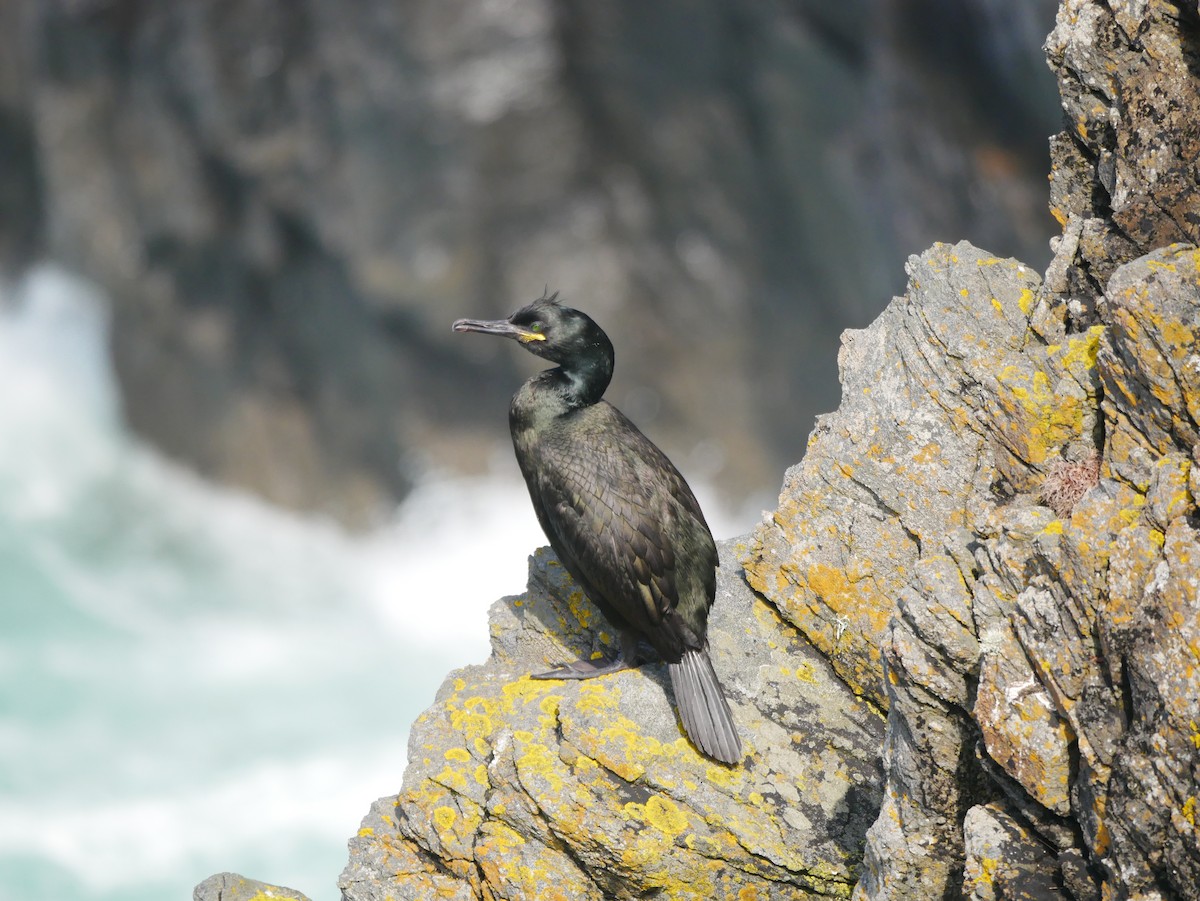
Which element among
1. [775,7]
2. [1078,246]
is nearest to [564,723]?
[1078,246]

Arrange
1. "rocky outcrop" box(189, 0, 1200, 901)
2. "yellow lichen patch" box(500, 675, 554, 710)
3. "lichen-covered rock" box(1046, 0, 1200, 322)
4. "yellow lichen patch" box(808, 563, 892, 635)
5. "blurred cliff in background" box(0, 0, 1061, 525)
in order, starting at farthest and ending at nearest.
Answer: "blurred cliff in background" box(0, 0, 1061, 525)
"yellow lichen patch" box(500, 675, 554, 710)
"yellow lichen patch" box(808, 563, 892, 635)
"lichen-covered rock" box(1046, 0, 1200, 322)
"rocky outcrop" box(189, 0, 1200, 901)

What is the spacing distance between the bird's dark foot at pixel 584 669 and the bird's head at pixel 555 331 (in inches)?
59.6

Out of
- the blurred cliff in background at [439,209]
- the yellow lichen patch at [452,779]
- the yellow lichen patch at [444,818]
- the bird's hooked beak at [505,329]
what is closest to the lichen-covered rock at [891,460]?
the bird's hooked beak at [505,329]

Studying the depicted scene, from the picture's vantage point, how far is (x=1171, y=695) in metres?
3.69

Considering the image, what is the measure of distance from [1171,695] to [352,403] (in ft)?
55.1

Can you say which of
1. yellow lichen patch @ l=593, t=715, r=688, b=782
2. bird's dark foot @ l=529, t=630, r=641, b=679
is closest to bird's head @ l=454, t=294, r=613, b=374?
bird's dark foot @ l=529, t=630, r=641, b=679

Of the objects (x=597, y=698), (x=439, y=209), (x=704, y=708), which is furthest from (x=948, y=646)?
(x=439, y=209)

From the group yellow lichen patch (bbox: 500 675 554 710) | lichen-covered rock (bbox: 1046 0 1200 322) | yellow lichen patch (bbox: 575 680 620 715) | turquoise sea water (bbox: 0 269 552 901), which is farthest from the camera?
turquoise sea water (bbox: 0 269 552 901)

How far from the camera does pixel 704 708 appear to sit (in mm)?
5547

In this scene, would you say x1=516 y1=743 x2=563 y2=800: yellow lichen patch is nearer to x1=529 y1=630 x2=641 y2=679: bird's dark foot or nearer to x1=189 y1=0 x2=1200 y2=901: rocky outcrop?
x1=189 y1=0 x2=1200 y2=901: rocky outcrop

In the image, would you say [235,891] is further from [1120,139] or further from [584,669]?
[1120,139]

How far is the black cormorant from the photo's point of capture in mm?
5719

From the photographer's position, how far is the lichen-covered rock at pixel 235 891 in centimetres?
557

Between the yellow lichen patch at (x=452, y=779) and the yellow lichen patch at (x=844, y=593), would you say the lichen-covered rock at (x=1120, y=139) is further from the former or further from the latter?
the yellow lichen patch at (x=452, y=779)
